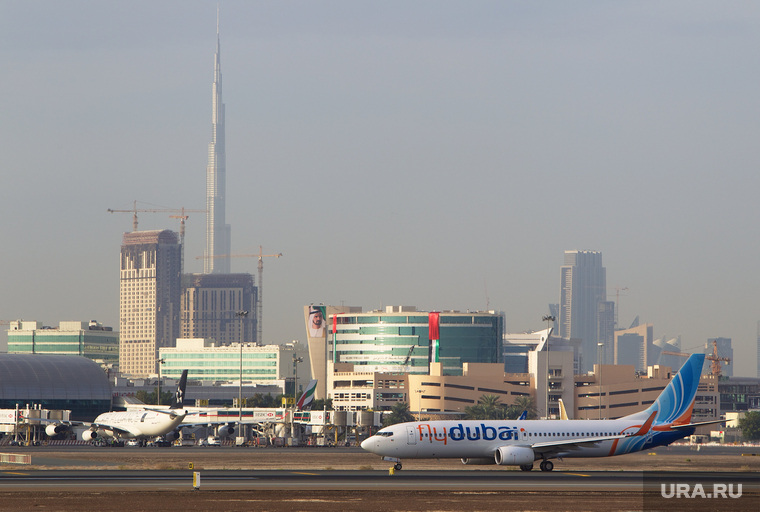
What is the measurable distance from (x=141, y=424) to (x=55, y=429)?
2200 cm

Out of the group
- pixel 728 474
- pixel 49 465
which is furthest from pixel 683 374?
pixel 49 465

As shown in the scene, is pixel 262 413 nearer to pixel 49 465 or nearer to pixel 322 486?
pixel 49 465

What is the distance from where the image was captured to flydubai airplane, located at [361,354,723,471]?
84.4 meters

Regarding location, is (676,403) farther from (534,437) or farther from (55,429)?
(55,429)

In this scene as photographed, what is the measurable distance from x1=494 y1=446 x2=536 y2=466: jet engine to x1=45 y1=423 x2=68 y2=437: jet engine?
99.8 metres

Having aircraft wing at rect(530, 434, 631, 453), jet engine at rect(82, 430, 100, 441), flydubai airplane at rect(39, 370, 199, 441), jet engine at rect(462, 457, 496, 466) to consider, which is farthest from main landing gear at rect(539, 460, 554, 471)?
jet engine at rect(82, 430, 100, 441)

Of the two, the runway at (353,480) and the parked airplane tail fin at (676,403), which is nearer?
the runway at (353,480)

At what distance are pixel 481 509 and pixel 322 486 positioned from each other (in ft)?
53.0

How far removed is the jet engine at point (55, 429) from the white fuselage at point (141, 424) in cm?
1036

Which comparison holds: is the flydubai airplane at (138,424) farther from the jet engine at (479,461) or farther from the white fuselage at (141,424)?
the jet engine at (479,461)

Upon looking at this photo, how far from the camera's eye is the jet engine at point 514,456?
8306 cm

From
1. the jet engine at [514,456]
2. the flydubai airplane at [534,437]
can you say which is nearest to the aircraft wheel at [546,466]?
the flydubai airplane at [534,437]

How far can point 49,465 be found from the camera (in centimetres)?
9581

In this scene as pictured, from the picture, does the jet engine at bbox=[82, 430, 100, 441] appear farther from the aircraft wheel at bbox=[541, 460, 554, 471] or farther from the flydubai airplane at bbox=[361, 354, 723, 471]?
the aircraft wheel at bbox=[541, 460, 554, 471]
